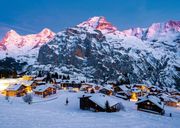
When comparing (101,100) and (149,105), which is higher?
(101,100)

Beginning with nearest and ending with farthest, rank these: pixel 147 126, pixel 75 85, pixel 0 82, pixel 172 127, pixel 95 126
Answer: pixel 95 126, pixel 147 126, pixel 172 127, pixel 0 82, pixel 75 85

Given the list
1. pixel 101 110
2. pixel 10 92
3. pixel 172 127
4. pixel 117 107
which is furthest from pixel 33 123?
pixel 10 92

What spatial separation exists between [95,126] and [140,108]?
A: 44915 millimetres

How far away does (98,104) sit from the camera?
229 feet

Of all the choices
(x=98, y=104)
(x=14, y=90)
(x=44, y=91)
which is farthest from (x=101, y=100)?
(x=14, y=90)

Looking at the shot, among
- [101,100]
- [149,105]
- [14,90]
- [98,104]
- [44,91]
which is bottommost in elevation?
[149,105]

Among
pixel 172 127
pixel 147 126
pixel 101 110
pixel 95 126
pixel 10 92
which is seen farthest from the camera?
pixel 10 92

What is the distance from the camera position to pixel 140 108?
3282 inches

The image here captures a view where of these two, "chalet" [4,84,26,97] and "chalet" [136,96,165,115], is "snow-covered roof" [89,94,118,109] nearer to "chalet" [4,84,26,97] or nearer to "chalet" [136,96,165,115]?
"chalet" [136,96,165,115]

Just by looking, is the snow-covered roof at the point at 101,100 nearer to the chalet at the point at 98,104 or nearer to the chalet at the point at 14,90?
the chalet at the point at 98,104

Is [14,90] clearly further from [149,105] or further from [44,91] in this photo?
[149,105]

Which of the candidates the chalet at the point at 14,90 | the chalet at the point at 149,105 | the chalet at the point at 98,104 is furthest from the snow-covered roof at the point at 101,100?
the chalet at the point at 14,90

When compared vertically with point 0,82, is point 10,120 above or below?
below

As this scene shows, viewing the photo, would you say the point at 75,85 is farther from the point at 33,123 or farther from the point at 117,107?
the point at 33,123
